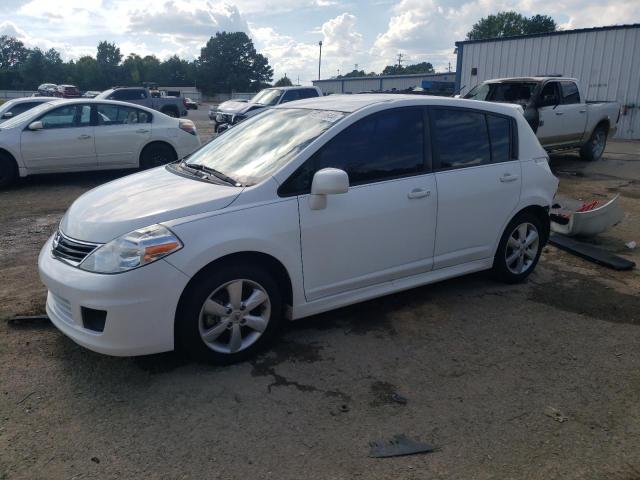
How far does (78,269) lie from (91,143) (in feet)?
23.2

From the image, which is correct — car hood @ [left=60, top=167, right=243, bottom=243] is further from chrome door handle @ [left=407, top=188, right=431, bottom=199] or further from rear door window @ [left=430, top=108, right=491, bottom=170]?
rear door window @ [left=430, top=108, right=491, bottom=170]

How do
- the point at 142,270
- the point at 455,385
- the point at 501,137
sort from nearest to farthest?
the point at 142,270 → the point at 455,385 → the point at 501,137

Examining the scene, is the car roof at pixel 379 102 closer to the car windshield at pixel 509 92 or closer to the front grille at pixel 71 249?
the front grille at pixel 71 249

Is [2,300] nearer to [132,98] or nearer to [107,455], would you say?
[107,455]

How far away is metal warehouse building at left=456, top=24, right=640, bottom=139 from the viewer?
18453mm

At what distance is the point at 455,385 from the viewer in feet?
11.1

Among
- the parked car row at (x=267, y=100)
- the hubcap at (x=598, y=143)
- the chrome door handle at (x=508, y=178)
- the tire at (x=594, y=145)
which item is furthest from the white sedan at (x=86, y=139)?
the hubcap at (x=598, y=143)

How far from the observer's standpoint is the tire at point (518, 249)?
16.1 ft

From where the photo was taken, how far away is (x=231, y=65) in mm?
110688

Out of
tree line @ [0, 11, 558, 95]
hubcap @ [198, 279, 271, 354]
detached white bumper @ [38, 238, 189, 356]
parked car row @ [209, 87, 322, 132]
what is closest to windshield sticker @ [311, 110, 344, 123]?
hubcap @ [198, 279, 271, 354]

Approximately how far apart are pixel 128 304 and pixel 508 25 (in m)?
85.3

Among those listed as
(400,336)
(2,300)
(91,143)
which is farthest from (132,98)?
(400,336)

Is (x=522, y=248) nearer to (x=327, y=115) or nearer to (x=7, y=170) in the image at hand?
(x=327, y=115)

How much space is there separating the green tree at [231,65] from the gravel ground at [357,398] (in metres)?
106
